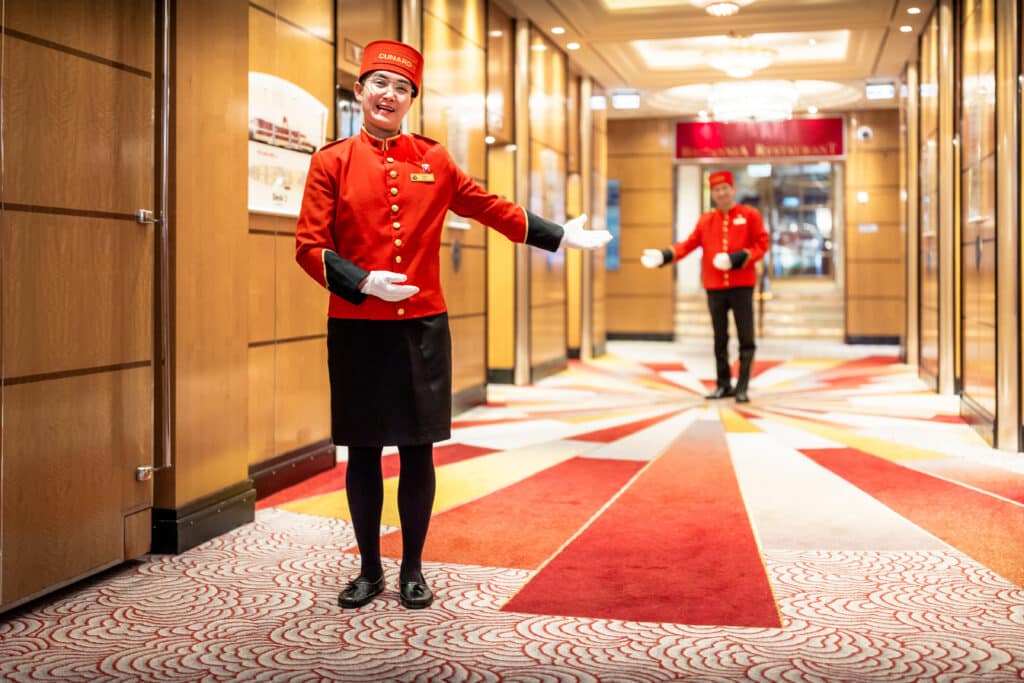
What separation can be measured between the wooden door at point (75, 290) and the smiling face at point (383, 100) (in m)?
0.94

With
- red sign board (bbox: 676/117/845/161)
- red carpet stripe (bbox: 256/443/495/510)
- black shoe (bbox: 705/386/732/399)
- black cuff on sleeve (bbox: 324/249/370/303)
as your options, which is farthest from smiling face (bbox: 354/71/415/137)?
red sign board (bbox: 676/117/845/161)

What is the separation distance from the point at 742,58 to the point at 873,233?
17.0 ft

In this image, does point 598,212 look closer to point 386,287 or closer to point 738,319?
point 738,319

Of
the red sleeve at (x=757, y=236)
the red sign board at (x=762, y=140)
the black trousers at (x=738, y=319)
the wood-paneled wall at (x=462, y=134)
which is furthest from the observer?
the red sign board at (x=762, y=140)

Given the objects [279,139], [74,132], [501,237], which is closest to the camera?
[74,132]

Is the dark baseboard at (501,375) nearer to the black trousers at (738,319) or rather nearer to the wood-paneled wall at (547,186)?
the wood-paneled wall at (547,186)

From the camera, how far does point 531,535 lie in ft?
13.4

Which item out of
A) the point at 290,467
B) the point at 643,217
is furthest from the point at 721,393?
the point at 643,217

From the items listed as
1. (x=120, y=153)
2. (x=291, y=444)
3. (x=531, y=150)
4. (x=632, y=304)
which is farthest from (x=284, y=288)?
(x=632, y=304)

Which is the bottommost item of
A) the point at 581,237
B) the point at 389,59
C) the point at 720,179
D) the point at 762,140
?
the point at 581,237

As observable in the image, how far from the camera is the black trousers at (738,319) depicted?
26.2 feet

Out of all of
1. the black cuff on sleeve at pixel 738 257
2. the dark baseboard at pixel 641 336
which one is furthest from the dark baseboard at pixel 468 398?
the dark baseboard at pixel 641 336

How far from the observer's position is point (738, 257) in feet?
25.4

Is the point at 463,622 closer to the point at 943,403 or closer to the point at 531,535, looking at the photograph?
the point at 531,535
